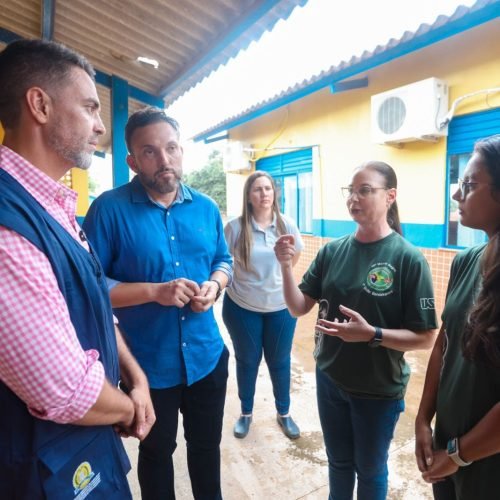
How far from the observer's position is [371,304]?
1.50 metres

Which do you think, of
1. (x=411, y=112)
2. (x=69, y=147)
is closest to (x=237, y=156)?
(x=411, y=112)

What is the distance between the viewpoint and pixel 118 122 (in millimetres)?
4211

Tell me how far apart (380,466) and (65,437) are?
1285mm

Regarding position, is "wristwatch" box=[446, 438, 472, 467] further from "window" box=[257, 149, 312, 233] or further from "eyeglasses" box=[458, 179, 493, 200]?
"window" box=[257, 149, 312, 233]

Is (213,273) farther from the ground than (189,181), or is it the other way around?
(189,181)

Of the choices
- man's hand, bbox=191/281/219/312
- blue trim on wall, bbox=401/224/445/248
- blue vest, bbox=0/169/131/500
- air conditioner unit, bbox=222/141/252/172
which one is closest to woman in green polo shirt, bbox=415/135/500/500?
man's hand, bbox=191/281/219/312

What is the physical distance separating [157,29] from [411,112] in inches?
123

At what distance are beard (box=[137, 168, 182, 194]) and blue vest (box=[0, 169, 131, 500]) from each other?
0.70m

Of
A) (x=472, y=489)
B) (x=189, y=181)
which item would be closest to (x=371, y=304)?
(x=472, y=489)

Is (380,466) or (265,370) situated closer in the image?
(380,466)

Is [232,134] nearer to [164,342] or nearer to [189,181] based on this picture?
[164,342]

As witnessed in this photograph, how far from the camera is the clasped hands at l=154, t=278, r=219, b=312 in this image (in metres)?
1.45

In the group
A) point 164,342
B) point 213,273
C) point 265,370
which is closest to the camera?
point 164,342

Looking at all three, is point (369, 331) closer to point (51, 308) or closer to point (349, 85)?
point (51, 308)
